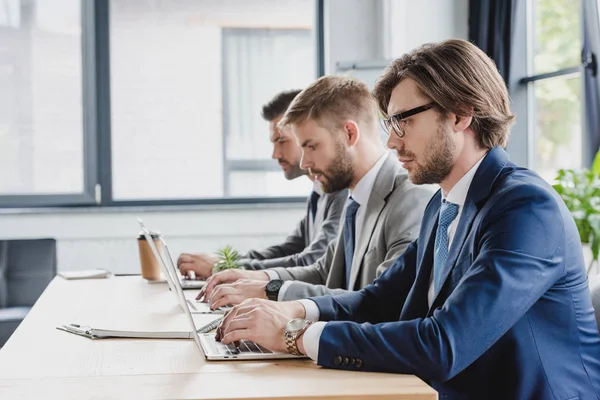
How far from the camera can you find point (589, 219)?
338cm

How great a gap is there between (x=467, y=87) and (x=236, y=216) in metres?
3.65

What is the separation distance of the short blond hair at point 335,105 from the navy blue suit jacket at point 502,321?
48.0 inches

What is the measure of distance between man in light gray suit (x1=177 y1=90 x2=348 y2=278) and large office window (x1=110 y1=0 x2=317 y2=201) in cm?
142

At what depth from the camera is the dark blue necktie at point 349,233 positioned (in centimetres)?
278

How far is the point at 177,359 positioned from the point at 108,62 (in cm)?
399

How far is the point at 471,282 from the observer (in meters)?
1.56

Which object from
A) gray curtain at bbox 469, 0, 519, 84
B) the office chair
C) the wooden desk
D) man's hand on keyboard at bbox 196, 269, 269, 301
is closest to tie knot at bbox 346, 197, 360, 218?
man's hand on keyboard at bbox 196, 269, 269, 301

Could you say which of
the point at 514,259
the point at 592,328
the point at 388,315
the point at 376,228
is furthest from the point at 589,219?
the point at 514,259

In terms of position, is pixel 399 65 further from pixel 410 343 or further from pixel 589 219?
pixel 589 219

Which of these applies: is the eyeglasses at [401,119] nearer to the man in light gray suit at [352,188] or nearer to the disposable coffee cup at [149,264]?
the man in light gray suit at [352,188]

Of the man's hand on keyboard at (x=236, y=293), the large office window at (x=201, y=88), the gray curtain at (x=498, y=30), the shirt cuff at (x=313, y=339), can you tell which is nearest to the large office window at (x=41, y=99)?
the large office window at (x=201, y=88)

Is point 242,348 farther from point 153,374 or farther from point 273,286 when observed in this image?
point 273,286

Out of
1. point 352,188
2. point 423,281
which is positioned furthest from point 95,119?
point 423,281

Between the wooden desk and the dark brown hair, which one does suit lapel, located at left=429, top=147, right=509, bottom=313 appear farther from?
the dark brown hair
